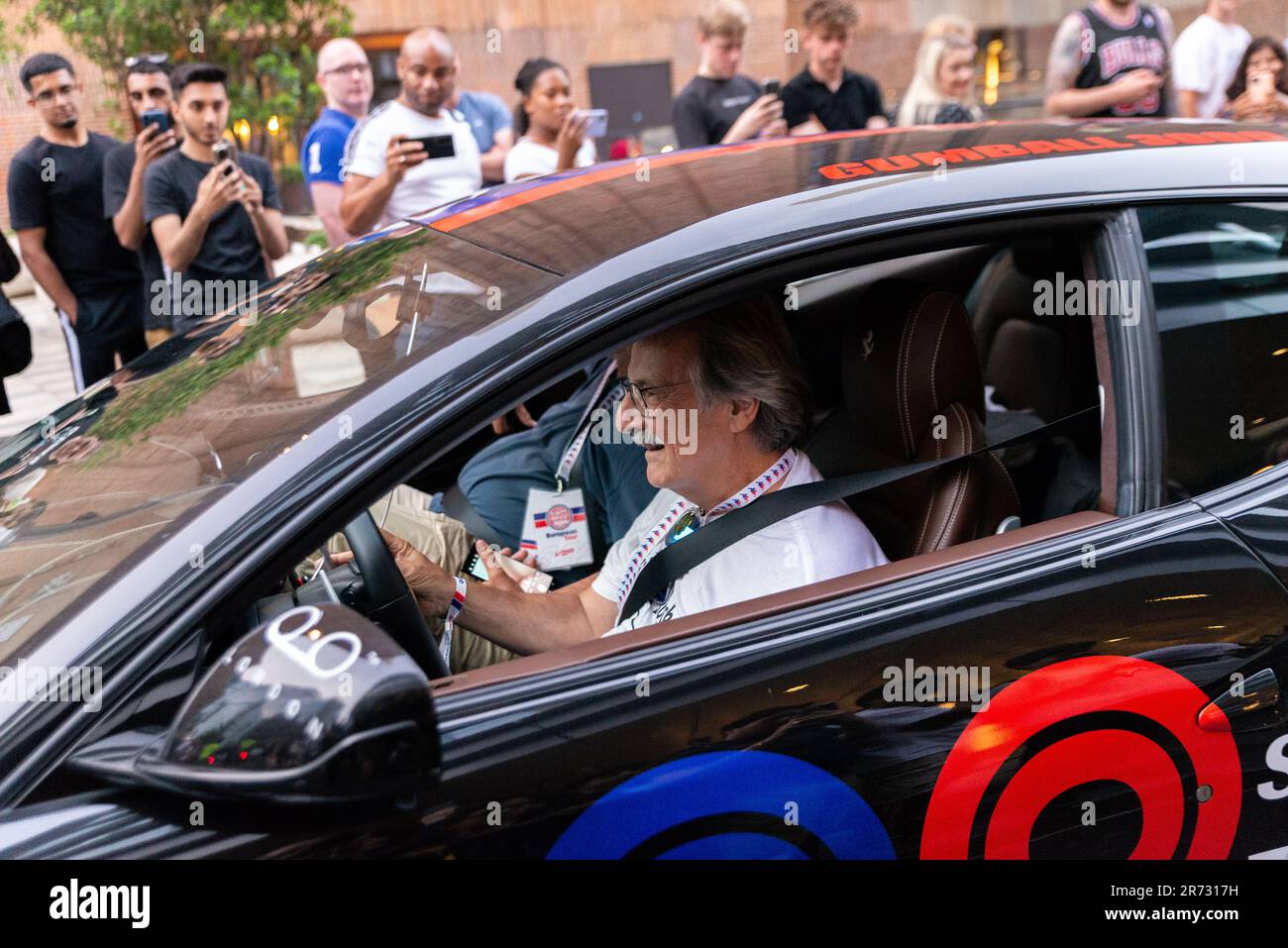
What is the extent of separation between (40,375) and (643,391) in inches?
299

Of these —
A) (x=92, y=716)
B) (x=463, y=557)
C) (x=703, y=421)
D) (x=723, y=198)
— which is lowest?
(x=463, y=557)

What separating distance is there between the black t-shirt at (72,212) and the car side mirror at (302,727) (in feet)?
13.0

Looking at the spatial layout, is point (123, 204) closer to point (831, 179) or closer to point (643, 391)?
point (643, 391)

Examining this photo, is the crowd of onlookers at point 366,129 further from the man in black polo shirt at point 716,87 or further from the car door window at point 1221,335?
the car door window at point 1221,335

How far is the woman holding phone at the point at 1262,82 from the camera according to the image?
5.30 m

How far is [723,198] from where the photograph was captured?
1.65 m

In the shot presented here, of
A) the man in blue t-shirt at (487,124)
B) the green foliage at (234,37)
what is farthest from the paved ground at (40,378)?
the green foliage at (234,37)

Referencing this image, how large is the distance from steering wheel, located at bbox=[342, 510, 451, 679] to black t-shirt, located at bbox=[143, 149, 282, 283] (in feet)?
9.50

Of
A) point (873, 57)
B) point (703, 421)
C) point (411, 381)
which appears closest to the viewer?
point (411, 381)

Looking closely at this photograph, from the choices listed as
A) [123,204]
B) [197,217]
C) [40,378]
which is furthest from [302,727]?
[40,378]

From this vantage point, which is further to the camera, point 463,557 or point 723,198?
point 463,557
